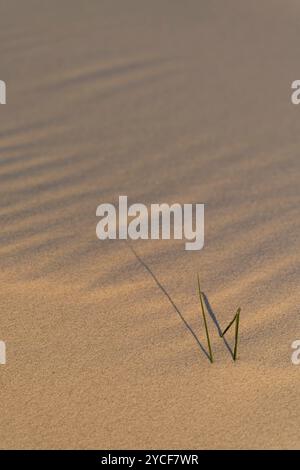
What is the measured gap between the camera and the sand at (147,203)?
6.09ft

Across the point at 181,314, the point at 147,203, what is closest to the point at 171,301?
the point at 181,314

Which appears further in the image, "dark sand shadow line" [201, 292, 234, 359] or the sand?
"dark sand shadow line" [201, 292, 234, 359]

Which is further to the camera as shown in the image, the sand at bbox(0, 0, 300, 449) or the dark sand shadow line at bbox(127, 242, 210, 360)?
the dark sand shadow line at bbox(127, 242, 210, 360)

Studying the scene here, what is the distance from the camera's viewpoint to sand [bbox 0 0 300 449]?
186cm

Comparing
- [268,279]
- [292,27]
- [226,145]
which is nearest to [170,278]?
[268,279]

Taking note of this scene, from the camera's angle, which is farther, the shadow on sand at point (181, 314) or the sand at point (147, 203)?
the shadow on sand at point (181, 314)

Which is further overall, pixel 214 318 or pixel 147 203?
pixel 147 203

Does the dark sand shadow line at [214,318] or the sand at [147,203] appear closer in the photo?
the sand at [147,203]

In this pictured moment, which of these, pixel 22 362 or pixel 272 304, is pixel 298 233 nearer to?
pixel 272 304

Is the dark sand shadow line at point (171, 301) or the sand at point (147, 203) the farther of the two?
the dark sand shadow line at point (171, 301)

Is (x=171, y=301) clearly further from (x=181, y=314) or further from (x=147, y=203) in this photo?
(x=147, y=203)

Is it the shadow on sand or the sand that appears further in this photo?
the shadow on sand

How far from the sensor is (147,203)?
106 inches
